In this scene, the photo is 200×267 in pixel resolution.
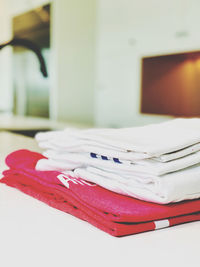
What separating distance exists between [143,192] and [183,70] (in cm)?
225

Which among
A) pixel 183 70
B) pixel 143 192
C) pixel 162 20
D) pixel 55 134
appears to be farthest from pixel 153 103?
pixel 143 192

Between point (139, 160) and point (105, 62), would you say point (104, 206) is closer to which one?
point (139, 160)

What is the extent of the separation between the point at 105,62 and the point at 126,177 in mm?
2849

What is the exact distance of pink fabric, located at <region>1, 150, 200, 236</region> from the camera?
0.45 m

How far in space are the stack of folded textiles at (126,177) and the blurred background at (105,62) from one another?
1.58 metres

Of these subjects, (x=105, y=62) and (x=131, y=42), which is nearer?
(x=131, y=42)

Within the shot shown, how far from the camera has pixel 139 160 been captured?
0.50 metres

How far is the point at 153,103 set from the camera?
2867mm

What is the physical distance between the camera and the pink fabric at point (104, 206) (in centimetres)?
45

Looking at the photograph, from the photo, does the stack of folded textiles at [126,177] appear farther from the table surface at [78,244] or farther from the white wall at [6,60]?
the white wall at [6,60]

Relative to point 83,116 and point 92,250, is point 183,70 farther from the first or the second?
point 92,250

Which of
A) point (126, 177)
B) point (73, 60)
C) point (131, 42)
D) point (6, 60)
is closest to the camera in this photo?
point (126, 177)

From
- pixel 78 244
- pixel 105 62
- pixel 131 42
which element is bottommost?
pixel 78 244

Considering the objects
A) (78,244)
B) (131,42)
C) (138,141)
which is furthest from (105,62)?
(78,244)
